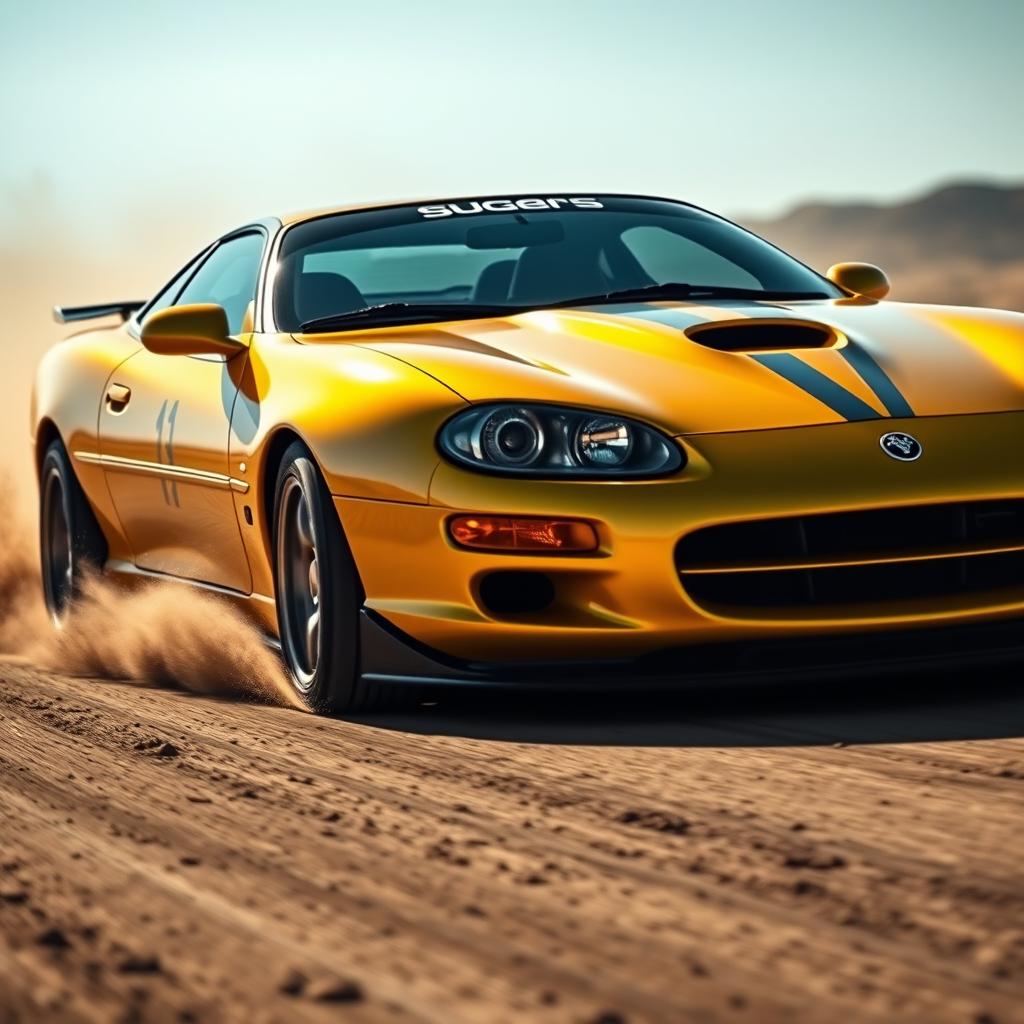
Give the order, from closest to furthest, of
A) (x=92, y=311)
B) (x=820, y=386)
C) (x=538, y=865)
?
(x=538, y=865), (x=820, y=386), (x=92, y=311)

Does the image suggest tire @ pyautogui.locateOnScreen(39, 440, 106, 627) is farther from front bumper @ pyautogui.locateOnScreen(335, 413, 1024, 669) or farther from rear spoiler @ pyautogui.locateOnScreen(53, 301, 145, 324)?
front bumper @ pyautogui.locateOnScreen(335, 413, 1024, 669)

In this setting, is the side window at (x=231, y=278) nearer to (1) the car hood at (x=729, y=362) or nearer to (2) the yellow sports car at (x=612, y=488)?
(2) the yellow sports car at (x=612, y=488)

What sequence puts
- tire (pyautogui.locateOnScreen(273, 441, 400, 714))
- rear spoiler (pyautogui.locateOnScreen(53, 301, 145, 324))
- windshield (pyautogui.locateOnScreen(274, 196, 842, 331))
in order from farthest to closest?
1. rear spoiler (pyautogui.locateOnScreen(53, 301, 145, 324))
2. windshield (pyautogui.locateOnScreen(274, 196, 842, 331))
3. tire (pyautogui.locateOnScreen(273, 441, 400, 714))

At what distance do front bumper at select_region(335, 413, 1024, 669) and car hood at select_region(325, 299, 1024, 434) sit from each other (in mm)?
107

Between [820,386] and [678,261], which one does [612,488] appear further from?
[678,261]

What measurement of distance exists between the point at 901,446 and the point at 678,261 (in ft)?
6.45

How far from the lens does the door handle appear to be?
6535mm

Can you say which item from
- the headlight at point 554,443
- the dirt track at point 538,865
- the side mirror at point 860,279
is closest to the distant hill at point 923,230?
the side mirror at point 860,279

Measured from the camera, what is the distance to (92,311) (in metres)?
7.96

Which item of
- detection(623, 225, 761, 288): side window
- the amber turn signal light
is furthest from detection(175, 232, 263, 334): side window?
the amber turn signal light

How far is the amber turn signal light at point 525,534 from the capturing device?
14.6 feet

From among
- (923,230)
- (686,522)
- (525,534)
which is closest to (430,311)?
(525,534)

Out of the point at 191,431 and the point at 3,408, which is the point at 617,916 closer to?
the point at 191,431

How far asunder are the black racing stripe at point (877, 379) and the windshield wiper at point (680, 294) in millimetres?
960
